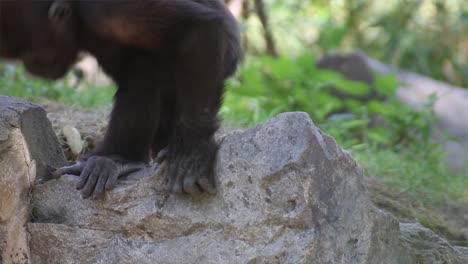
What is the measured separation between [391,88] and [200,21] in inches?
120

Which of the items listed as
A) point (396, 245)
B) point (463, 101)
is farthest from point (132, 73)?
point (463, 101)

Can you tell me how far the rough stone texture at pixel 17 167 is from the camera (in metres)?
2.24

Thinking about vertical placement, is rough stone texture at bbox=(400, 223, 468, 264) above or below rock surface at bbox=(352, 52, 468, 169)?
above

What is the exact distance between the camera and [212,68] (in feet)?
7.99

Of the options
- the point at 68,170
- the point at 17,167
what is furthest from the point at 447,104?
the point at 17,167

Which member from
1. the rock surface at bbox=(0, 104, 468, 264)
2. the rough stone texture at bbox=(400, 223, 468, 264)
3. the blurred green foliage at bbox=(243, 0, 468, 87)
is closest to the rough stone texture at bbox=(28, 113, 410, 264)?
the rock surface at bbox=(0, 104, 468, 264)

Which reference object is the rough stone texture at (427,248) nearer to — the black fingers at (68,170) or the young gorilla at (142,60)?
the young gorilla at (142,60)

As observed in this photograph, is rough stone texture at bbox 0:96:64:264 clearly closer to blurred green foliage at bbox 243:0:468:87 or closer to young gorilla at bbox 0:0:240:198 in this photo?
young gorilla at bbox 0:0:240:198

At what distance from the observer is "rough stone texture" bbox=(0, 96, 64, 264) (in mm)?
2236

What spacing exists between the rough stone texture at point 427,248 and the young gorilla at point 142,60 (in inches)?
29.5

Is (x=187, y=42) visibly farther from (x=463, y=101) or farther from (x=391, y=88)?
(x=463, y=101)

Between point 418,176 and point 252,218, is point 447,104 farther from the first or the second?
point 252,218

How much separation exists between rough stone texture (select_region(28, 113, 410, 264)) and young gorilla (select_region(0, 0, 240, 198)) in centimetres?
9

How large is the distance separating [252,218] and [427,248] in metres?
0.72
